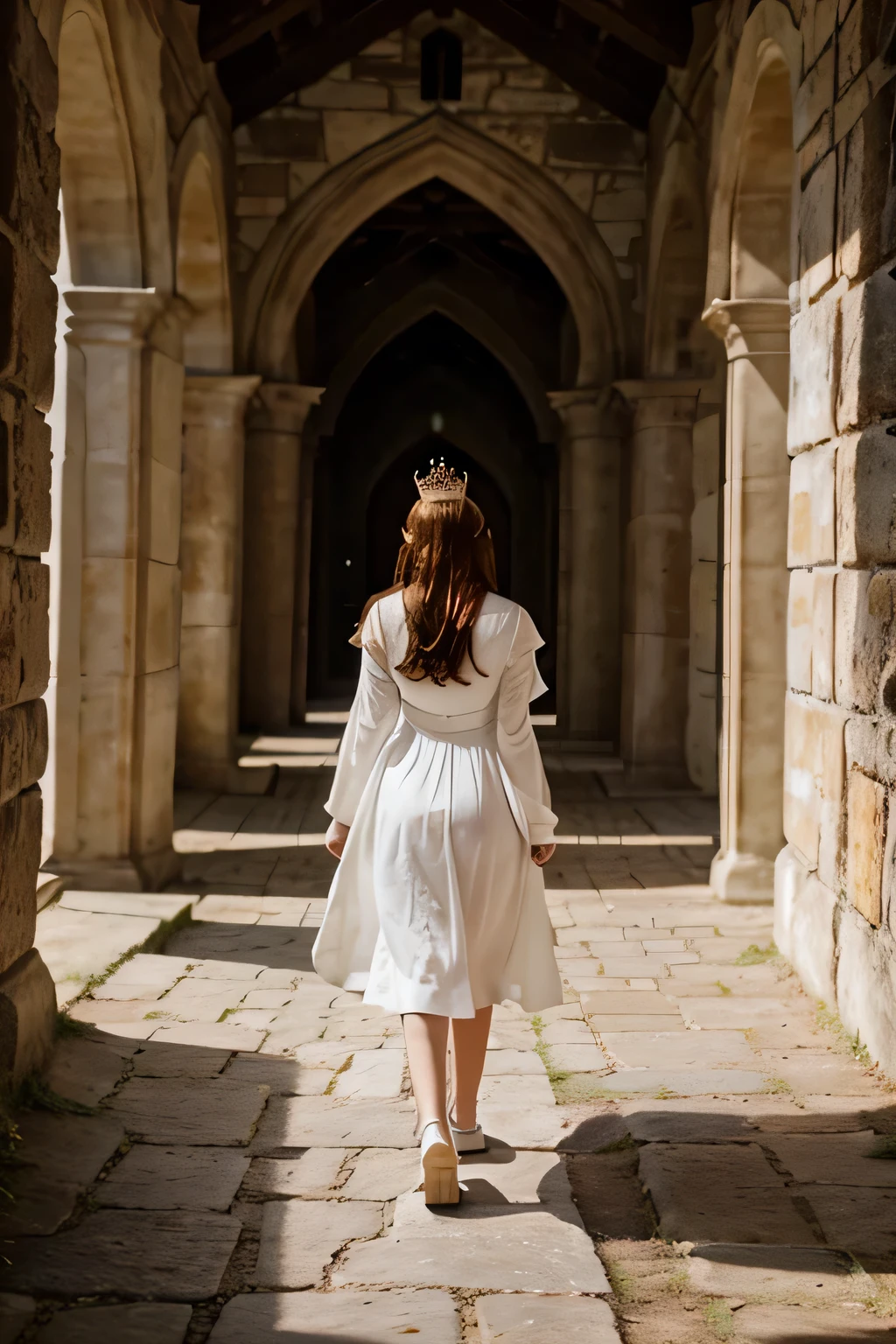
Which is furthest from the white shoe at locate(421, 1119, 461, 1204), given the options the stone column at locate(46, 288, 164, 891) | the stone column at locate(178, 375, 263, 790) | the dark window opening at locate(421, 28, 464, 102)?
the dark window opening at locate(421, 28, 464, 102)

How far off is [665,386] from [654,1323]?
6.68 m

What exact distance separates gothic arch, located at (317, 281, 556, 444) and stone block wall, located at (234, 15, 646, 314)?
441 cm

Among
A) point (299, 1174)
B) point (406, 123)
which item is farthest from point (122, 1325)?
point (406, 123)

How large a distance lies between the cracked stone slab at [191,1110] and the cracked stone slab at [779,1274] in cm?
108

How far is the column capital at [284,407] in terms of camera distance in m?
9.29

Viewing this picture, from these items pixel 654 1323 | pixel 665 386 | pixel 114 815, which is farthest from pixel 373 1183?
pixel 665 386

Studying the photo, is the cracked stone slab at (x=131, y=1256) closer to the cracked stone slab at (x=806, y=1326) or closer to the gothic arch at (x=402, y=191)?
the cracked stone slab at (x=806, y=1326)

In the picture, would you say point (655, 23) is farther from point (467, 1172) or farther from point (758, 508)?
point (467, 1172)

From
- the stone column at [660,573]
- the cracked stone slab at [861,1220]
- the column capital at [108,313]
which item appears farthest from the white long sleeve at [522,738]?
the stone column at [660,573]

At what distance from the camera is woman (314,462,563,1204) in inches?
109

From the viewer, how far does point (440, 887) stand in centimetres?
278

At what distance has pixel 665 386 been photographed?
8.20 meters

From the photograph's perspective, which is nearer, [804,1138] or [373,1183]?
[373,1183]

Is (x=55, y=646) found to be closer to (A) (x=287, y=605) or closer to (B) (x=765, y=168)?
(B) (x=765, y=168)
